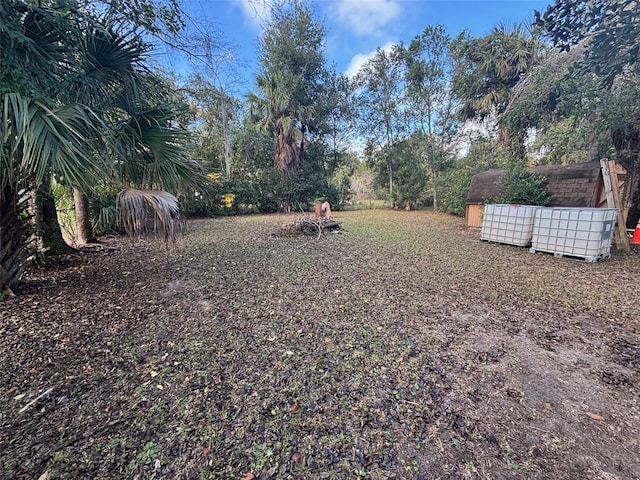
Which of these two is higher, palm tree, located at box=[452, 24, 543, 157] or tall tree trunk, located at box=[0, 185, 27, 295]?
palm tree, located at box=[452, 24, 543, 157]

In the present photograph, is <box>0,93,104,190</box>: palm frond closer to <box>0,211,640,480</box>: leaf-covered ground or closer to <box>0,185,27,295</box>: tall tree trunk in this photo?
<box>0,185,27,295</box>: tall tree trunk

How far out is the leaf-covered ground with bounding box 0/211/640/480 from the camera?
1.27 meters

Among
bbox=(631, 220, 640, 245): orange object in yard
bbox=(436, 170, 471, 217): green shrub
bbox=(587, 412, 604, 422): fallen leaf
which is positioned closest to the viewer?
bbox=(587, 412, 604, 422): fallen leaf

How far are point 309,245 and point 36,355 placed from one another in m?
4.63

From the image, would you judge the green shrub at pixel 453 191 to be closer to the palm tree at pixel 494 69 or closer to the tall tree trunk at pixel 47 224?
the palm tree at pixel 494 69

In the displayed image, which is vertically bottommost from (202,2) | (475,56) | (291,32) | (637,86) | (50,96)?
(50,96)

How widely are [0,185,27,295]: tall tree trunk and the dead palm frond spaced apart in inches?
49.7

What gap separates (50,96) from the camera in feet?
7.95

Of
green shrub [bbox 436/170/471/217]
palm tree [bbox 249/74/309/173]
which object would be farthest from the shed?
palm tree [bbox 249/74/309/173]

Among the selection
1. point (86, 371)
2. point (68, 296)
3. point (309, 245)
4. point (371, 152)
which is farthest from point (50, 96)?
point (371, 152)

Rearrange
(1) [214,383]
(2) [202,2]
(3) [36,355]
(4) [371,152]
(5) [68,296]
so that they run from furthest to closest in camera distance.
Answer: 1. (4) [371,152]
2. (2) [202,2]
3. (5) [68,296]
4. (3) [36,355]
5. (1) [214,383]

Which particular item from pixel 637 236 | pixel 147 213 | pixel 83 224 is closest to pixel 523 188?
pixel 637 236

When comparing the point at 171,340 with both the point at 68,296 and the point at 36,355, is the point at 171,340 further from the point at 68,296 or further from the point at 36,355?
the point at 68,296

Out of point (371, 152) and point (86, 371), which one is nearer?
point (86, 371)
